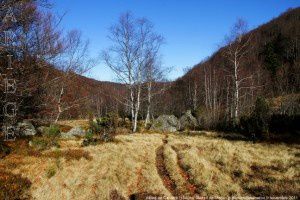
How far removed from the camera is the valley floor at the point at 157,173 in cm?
1027

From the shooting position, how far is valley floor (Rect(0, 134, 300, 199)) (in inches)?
404

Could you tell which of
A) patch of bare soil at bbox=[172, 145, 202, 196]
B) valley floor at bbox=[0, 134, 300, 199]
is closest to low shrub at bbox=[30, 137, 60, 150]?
valley floor at bbox=[0, 134, 300, 199]

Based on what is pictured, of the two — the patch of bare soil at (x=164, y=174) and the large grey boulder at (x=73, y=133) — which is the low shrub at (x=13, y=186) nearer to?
the patch of bare soil at (x=164, y=174)

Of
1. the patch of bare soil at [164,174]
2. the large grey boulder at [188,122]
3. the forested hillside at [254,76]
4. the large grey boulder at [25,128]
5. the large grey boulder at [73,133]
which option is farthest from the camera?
the forested hillside at [254,76]

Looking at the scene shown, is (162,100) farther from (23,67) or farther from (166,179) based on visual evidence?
(166,179)

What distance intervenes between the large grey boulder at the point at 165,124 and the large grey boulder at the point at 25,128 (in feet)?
43.6

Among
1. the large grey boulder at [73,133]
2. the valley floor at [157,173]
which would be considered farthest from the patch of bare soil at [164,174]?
the large grey boulder at [73,133]

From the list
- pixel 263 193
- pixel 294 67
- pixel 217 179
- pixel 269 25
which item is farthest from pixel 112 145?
pixel 269 25

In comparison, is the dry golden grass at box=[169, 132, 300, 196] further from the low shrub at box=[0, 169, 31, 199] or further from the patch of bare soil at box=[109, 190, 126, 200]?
the low shrub at box=[0, 169, 31, 199]

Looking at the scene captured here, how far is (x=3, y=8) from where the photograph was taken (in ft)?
40.5

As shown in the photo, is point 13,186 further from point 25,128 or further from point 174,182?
point 25,128

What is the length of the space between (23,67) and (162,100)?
60.3m

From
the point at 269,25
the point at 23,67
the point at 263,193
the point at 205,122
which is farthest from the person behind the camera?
the point at 269,25

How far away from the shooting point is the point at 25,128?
67.3ft
